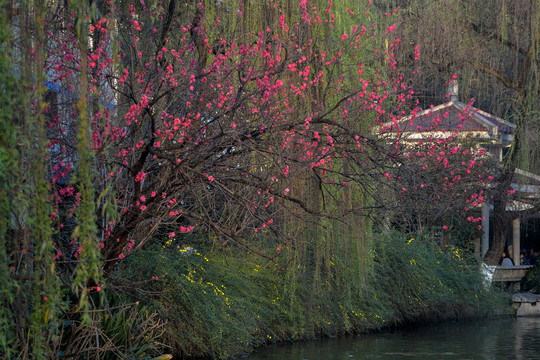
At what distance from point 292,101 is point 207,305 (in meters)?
3.10

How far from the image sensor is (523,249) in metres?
30.6

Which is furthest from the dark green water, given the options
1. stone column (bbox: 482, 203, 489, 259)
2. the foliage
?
stone column (bbox: 482, 203, 489, 259)

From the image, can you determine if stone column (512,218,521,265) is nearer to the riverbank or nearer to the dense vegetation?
the riverbank

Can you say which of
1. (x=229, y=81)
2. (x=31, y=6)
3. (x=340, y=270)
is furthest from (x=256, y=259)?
(x=31, y=6)

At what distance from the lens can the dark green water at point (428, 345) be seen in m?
12.2

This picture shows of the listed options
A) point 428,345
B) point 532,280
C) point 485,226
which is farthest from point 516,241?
point 428,345

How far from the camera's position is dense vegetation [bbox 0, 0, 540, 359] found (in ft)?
16.8

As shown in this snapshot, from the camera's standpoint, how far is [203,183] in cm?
797

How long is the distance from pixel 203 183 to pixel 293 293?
5137 millimetres

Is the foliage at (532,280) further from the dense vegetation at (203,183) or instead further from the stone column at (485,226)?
the dense vegetation at (203,183)

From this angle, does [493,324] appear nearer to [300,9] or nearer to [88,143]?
[300,9]

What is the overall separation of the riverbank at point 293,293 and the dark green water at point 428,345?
0.91ft

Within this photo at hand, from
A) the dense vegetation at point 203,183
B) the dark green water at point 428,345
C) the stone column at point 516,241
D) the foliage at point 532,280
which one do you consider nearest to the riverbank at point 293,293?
the dense vegetation at point 203,183

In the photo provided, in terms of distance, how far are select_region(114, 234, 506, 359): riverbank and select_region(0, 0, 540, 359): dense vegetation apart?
0.12ft
